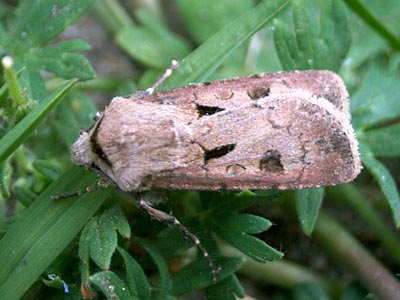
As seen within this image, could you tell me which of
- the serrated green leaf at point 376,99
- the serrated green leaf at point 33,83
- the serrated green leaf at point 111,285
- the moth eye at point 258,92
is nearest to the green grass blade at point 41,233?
the serrated green leaf at point 111,285

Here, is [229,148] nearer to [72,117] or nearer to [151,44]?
[72,117]

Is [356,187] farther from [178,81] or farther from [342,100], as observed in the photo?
[178,81]

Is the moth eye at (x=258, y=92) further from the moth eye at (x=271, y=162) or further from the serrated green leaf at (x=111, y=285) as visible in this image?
the serrated green leaf at (x=111, y=285)

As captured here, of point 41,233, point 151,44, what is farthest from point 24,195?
point 151,44

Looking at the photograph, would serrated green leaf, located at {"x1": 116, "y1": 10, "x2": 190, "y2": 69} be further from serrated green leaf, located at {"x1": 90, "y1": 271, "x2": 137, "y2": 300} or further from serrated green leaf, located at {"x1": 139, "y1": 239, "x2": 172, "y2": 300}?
serrated green leaf, located at {"x1": 90, "y1": 271, "x2": 137, "y2": 300}

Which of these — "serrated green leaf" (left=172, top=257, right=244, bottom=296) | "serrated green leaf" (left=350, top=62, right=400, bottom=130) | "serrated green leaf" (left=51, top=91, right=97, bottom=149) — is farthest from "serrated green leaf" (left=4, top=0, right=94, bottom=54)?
"serrated green leaf" (left=350, top=62, right=400, bottom=130)

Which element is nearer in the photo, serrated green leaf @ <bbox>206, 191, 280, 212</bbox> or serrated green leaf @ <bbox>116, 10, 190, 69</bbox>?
serrated green leaf @ <bbox>206, 191, 280, 212</bbox>
